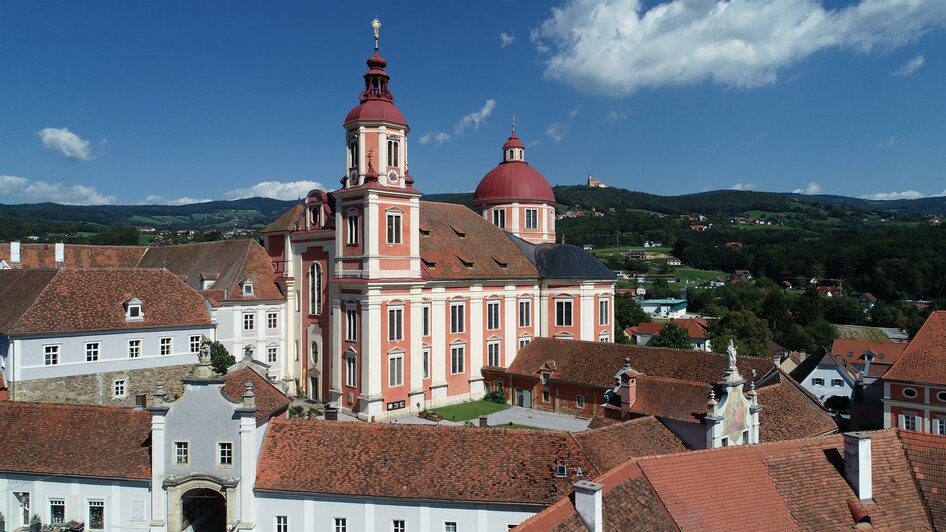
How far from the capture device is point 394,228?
36469mm

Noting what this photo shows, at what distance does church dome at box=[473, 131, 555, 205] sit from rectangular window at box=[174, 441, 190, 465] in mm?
34270

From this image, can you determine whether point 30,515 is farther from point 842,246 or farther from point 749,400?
point 842,246

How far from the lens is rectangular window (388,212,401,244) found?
3625 centimetres

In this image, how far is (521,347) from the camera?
1716 inches

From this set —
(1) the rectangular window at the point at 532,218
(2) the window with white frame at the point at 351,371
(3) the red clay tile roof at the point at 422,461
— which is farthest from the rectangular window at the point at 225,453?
(1) the rectangular window at the point at 532,218

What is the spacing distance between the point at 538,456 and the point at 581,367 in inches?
780

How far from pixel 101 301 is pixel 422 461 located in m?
25.0

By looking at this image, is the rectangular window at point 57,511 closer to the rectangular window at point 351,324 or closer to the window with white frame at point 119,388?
the window with white frame at point 119,388

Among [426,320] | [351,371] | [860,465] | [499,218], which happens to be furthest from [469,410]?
[860,465]

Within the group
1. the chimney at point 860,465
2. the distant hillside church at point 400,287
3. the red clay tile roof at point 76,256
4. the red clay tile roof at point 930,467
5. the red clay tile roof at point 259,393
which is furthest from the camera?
the red clay tile roof at point 76,256

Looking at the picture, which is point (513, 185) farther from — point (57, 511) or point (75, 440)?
point (57, 511)

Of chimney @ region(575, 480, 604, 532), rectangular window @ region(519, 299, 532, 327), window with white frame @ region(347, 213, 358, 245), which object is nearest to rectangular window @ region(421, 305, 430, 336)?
window with white frame @ region(347, 213, 358, 245)

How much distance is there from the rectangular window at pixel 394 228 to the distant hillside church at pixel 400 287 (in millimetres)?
55

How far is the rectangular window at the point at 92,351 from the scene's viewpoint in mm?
33312
